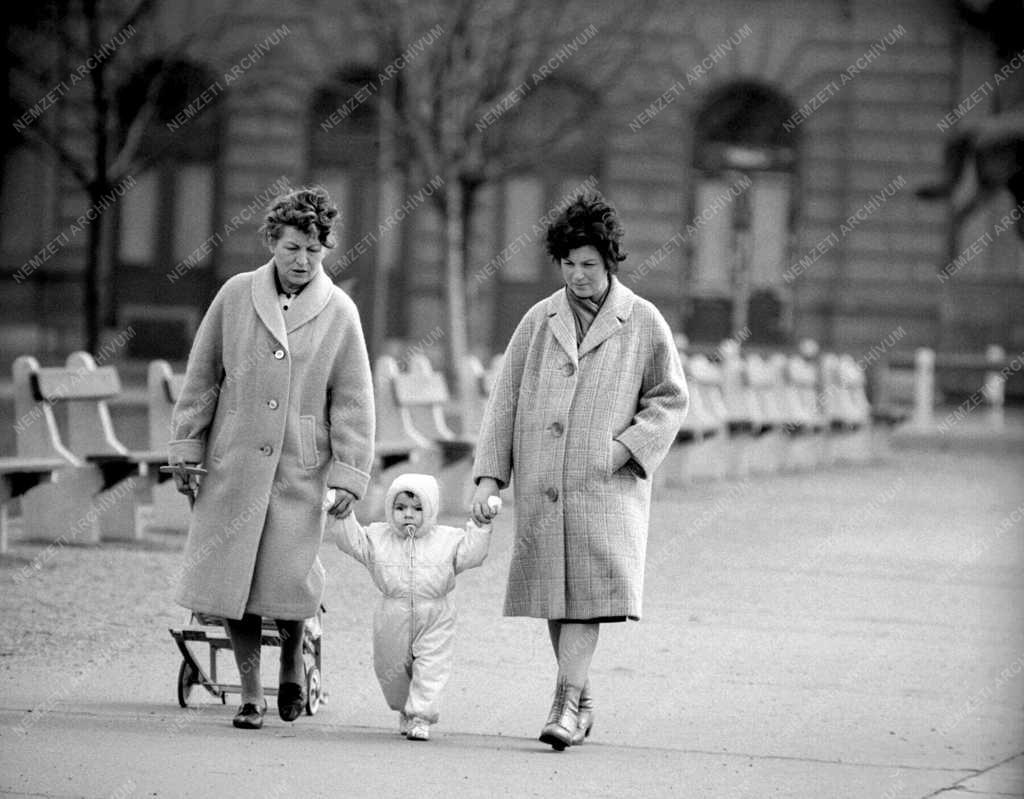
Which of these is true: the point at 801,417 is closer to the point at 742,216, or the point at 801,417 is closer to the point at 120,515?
the point at 120,515

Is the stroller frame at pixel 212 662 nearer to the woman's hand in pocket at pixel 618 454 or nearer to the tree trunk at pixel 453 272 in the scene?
the woman's hand in pocket at pixel 618 454

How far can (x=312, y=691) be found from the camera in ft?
23.6

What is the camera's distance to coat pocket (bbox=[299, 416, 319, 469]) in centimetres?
700

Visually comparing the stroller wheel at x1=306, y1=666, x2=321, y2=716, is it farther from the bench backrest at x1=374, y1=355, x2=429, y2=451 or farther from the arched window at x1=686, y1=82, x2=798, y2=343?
the arched window at x1=686, y1=82, x2=798, y2=343

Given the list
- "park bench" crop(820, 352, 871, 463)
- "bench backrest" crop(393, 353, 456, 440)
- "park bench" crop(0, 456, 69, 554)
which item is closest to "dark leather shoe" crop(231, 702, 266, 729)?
"park bench" crop(0, 456, 69, 554)

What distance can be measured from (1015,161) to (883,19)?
3.11 metres

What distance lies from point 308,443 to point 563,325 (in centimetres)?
88

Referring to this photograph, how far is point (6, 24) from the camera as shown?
102ft

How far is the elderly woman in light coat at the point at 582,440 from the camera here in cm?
693

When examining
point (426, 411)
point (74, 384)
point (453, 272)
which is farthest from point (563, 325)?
point (453, 272)

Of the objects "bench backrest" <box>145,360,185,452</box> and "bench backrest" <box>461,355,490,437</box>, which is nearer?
"bench backrest" <box>145,360,185,452</box>

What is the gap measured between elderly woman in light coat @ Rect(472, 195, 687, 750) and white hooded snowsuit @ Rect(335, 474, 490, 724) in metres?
0.18

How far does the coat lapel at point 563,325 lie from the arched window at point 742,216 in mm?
29197

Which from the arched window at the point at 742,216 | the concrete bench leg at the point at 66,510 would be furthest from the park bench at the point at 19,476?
the arched window at the point at 742,216
